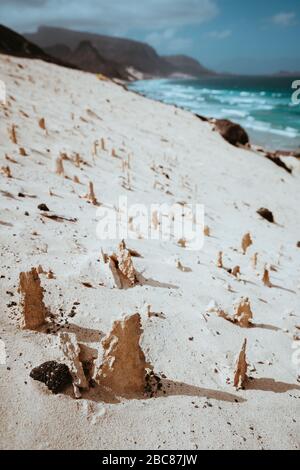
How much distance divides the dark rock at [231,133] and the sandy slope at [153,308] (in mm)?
8222

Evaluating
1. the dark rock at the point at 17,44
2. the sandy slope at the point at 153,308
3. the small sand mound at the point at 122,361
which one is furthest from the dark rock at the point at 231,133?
the dark rock at the point at 17,44

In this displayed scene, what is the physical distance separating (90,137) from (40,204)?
6337mm

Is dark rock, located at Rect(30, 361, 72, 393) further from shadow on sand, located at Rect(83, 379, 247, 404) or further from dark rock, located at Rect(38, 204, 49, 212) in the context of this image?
dark rock, located at Rect(38, 204, 49, 212)

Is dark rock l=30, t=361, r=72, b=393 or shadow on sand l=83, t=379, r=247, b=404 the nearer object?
dark rock l=30, t=361, r=72, b=393

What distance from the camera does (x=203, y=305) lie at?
13.8 feet

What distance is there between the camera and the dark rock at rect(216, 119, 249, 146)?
1758cm

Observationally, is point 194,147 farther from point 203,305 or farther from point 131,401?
point 131,401

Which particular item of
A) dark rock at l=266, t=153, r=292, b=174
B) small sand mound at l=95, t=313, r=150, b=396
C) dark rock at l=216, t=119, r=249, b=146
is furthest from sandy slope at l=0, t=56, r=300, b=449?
dark rock at l=216, t=119, r=249, b=146

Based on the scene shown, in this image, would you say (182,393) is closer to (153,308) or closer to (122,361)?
(122,361)

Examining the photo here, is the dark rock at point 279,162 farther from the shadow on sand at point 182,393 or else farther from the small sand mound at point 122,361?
the small sand mound at point 122,361

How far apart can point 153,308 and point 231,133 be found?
16069 mm
